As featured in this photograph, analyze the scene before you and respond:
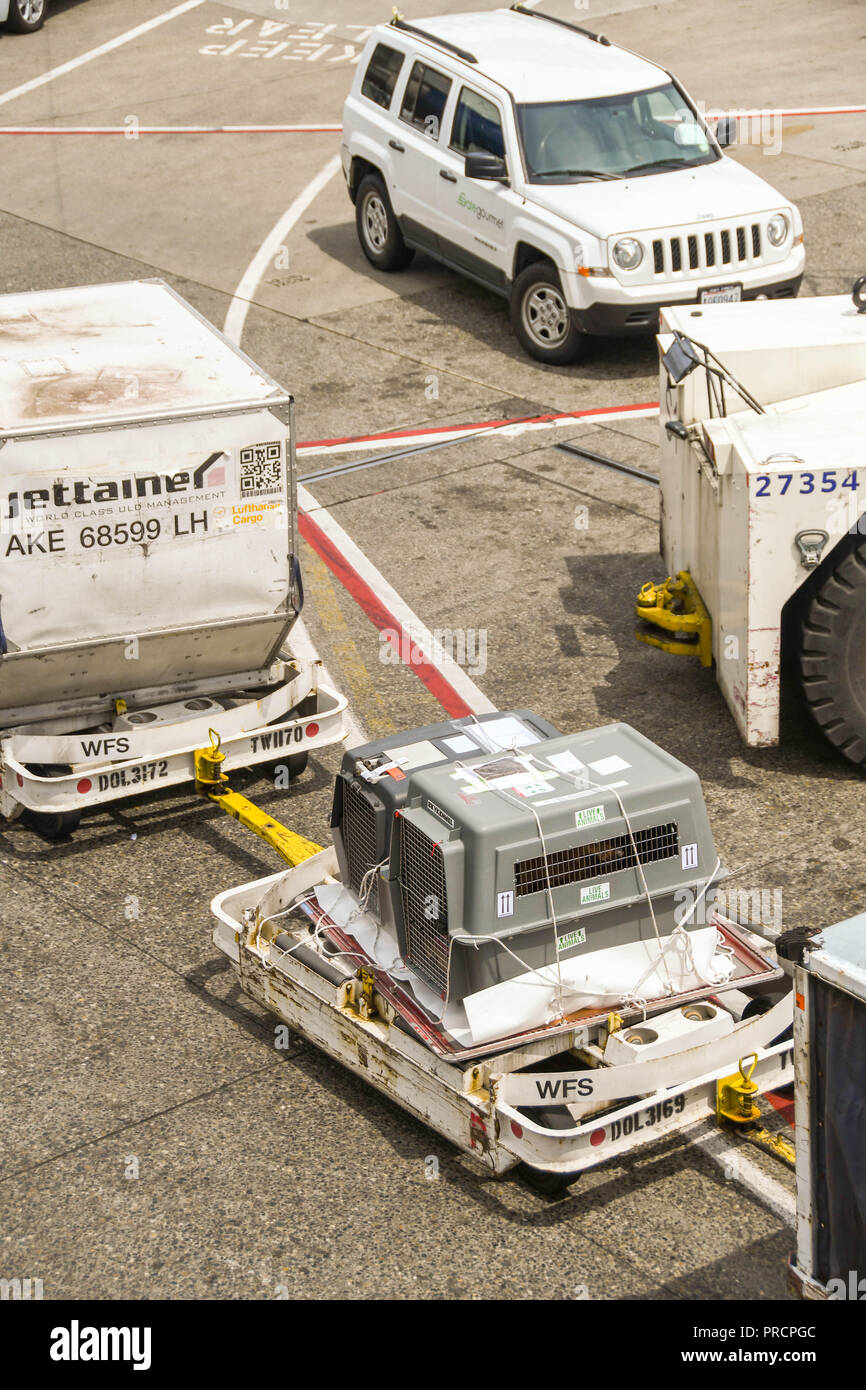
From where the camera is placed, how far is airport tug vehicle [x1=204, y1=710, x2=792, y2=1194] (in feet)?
19.7

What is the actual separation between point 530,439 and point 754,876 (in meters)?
5.93

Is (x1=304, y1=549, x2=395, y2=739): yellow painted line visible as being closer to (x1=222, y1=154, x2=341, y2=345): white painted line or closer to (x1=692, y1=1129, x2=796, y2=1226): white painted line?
(x1=692, y1=1129, x2=796, y2=1226): white painted line

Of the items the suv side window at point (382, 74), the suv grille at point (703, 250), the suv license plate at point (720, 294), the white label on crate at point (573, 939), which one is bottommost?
the white label on crate at point (573, 939)

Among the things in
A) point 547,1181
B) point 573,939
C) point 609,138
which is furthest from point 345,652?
point 609,138

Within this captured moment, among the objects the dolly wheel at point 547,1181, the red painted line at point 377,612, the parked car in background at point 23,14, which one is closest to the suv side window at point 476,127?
the red painted line at point 377,612

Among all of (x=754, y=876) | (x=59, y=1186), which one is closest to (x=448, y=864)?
(x=59, y=1186)

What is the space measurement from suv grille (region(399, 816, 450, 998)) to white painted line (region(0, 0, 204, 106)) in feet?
61.3

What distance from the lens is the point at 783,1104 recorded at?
6.47 meters

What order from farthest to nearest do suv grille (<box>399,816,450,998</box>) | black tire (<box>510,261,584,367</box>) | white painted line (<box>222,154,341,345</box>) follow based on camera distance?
1. white painted line (<box>222,154,341,345</box>)
2. black tire (<box>510,261,584,367</box>)
3. suv grille (<box>399,816,450,998</box>)

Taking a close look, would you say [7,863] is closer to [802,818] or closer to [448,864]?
[448,864]

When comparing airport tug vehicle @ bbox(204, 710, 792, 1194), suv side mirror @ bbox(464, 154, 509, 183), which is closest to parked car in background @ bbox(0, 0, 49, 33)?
suv side mirror @ bbox(464, 154, 509, 183)

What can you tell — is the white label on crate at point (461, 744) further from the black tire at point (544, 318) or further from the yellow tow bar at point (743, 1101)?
the black tire at point (544, 318)

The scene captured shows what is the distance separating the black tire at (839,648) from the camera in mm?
8172

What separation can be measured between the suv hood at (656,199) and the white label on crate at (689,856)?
320 inches
